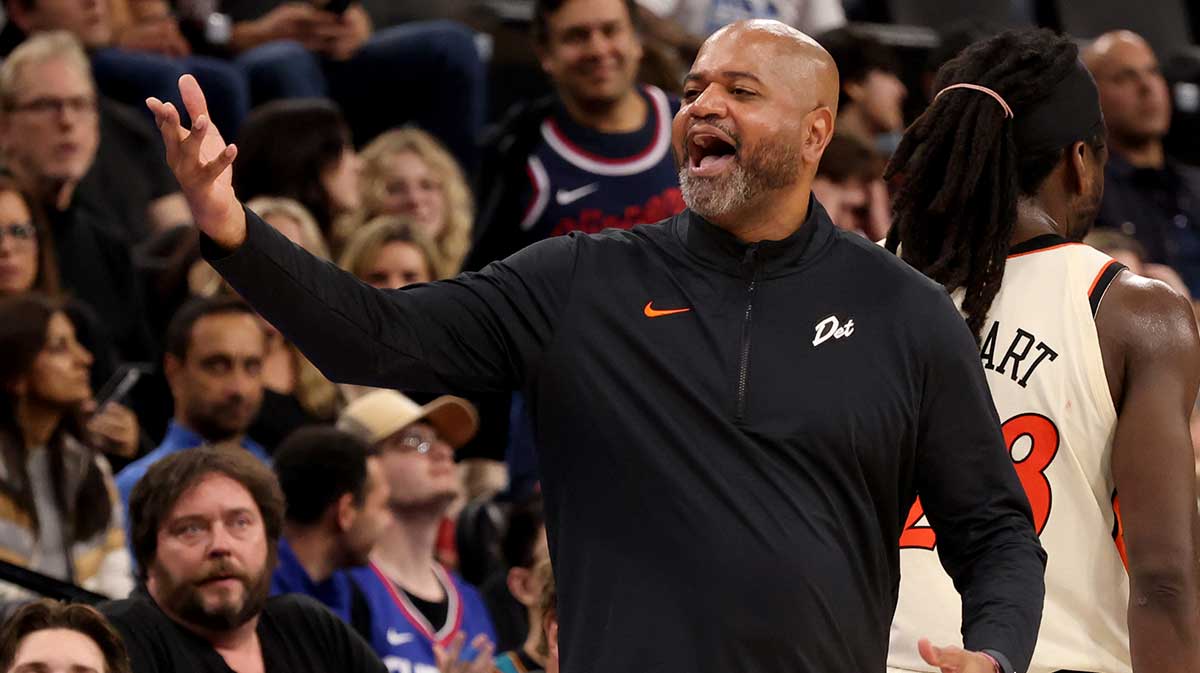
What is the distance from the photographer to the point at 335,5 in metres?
8.53

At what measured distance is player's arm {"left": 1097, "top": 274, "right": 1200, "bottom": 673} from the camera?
331cm

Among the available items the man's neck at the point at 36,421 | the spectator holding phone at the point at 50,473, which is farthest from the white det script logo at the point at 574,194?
the man's neck at the point at 36,421

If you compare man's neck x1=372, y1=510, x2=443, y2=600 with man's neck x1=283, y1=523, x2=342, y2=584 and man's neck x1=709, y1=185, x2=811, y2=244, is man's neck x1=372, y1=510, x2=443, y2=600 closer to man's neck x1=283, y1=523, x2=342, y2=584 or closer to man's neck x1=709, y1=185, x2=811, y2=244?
man's neck x1=283, y1=523, x2=342, y2=584

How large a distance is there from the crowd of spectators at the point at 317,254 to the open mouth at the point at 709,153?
56.5 inches

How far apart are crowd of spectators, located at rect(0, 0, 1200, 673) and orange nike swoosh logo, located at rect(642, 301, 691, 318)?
144 cm

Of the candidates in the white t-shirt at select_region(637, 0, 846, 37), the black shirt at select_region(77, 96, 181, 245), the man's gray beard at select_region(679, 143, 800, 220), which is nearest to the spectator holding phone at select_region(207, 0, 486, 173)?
the black shirt at select_region(77, 96, 181, 245)

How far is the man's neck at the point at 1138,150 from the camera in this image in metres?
9.62

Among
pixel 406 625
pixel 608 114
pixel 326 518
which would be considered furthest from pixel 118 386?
pixel 608 114

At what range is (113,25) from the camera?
8.51 meters

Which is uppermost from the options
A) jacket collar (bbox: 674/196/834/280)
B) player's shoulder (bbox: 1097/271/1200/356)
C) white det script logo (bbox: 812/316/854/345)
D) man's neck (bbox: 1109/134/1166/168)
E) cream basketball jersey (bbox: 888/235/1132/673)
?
jacket collar (bbox: 674/196/834/280)

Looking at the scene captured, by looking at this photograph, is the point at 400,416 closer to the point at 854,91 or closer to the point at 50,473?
the point at 50,473

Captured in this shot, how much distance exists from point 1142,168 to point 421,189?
3590 mm

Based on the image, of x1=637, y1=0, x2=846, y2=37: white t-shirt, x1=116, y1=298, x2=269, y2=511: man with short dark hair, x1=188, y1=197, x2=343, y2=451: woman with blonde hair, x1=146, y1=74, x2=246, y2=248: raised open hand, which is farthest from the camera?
x1=637, y1=0, x2=846, y2=37: white t-shirt

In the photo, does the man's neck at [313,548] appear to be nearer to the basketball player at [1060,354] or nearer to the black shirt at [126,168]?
the black shirt at [126,168]
